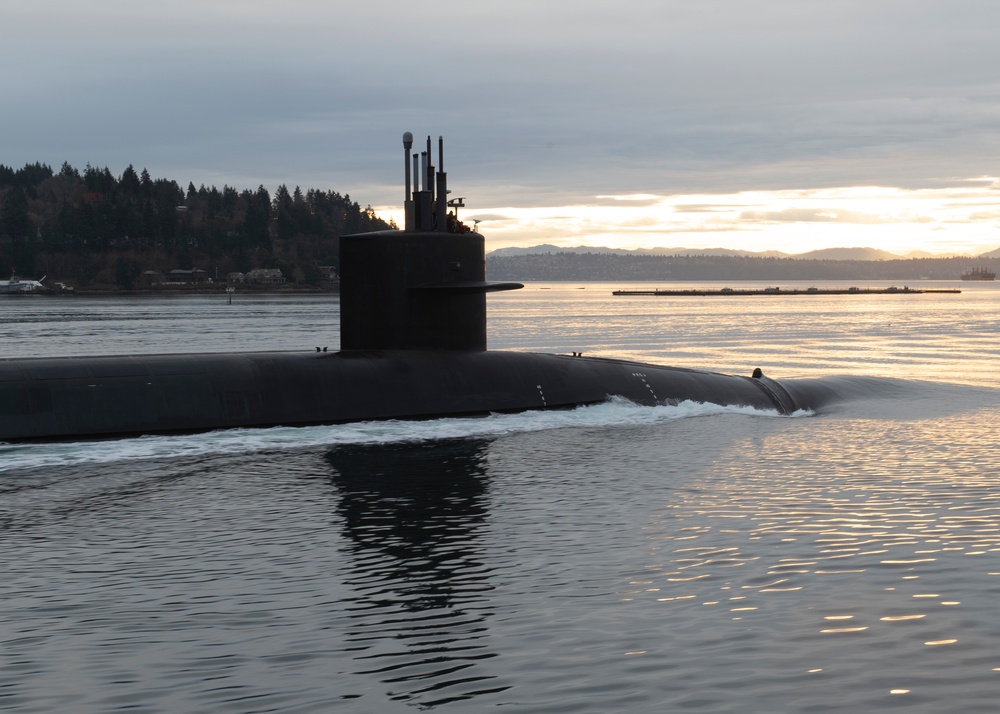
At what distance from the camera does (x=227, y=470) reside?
57.9 ft

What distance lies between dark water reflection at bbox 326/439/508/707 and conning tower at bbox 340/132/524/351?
11.9 feet

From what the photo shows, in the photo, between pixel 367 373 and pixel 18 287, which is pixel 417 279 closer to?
pixel 367 373

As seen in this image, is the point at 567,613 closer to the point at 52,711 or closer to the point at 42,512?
the point at 52,711

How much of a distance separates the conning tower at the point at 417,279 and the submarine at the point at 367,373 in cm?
3

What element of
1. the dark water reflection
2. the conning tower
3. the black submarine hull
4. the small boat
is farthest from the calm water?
the small boat

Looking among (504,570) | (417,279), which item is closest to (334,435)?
(417,279)

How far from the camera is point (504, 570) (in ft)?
Result: 39.3

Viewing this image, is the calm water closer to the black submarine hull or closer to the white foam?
the white foam

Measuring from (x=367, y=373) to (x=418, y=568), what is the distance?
1017cm

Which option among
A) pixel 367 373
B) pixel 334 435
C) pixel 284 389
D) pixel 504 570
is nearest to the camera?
pixel 504 570

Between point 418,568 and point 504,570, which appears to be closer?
point 504,570

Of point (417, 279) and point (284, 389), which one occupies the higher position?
point (417, 279)

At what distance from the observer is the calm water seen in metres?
8.64

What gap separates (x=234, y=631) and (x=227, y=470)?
324 inches
